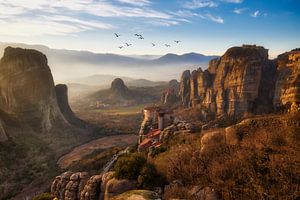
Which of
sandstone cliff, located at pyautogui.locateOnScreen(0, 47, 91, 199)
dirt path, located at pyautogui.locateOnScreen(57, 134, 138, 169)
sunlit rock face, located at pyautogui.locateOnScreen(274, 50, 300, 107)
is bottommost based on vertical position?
dirt path, located at pyautogui.locateOnScreen(57, 134, 138, 169)

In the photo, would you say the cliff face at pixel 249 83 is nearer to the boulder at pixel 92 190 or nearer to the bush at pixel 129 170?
the bush at pixel 129 170

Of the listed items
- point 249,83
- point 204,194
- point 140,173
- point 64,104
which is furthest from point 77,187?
point 64,104

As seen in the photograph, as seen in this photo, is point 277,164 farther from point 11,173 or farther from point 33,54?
point 33,54

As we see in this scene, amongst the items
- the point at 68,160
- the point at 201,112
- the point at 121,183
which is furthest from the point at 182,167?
the point at 201,112

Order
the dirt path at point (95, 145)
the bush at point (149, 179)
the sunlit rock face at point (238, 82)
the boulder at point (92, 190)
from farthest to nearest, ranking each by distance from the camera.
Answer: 1. the sunlit rock face at point (238, 82)
2. the dirt path at point (95, 145)
3. the boulder at point (92, 190)
4. the bush at point (149, 179)

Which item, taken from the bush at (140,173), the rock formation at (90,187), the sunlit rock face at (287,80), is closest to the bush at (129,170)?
the bush at (140,173)

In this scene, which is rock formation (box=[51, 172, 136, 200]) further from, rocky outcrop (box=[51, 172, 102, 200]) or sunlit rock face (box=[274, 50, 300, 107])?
sunlit rock face (box=[274, 50, 300, 107])

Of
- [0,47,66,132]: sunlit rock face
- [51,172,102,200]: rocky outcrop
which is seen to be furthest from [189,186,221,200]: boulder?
[0,47,66,132]: sunlit rock face
